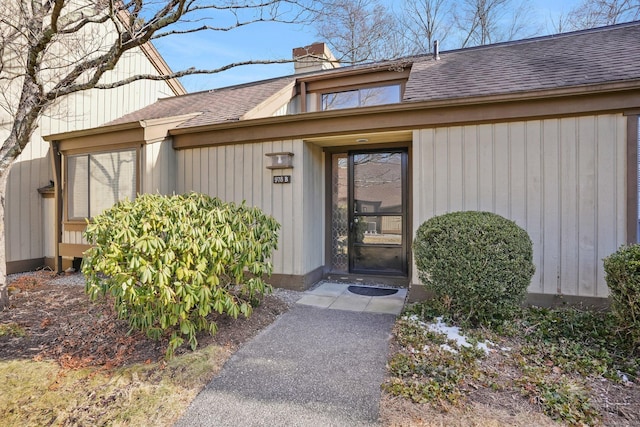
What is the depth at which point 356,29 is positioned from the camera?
236 inches

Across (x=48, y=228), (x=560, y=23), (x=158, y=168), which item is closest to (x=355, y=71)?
(x=158, y=168)

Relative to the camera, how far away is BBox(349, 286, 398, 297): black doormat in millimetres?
5051

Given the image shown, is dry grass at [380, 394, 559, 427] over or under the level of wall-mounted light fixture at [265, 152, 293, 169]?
under

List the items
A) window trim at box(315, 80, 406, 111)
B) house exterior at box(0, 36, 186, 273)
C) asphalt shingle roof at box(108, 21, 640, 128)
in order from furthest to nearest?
window trim at box(315, 80, 406, 111), house exterior at box(0, 36, 186, 273), asphalt shingle roof at box(108, 21, 640, 128)

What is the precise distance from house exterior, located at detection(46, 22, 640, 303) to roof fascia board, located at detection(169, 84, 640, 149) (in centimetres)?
2

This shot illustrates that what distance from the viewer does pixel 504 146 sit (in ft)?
13.9

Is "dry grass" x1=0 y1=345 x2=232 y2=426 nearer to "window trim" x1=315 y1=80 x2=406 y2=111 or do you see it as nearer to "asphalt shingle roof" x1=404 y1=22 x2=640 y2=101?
"asphalt shingle roof" x1=404 y1=22 x2=640 y2=101

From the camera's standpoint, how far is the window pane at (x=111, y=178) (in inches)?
224

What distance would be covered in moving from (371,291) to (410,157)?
2198 millimetres

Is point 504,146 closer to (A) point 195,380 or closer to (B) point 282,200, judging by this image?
(B) point 282,200

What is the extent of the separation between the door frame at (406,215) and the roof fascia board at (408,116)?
888 mm

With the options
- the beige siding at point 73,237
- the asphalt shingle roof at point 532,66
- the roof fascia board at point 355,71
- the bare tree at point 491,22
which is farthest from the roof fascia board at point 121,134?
the bare tree at point 491,22

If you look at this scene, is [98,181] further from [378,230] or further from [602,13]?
[602,13]

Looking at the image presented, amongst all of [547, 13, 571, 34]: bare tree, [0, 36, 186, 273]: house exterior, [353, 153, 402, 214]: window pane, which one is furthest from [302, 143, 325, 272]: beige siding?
[547, 13, 571, 34]: bare tree
